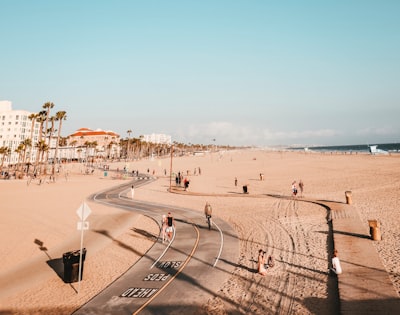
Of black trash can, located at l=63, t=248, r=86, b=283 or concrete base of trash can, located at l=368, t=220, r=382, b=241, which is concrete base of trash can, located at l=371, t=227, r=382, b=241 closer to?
concrete base of trash can, located at l=368, t=220, r=382, b=241

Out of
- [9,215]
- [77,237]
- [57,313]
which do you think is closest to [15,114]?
[9,215]

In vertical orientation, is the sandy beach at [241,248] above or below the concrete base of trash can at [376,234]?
below

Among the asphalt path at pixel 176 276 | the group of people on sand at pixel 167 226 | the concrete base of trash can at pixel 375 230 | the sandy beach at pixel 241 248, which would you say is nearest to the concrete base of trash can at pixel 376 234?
the concrete base of trash can at pixel 375 230

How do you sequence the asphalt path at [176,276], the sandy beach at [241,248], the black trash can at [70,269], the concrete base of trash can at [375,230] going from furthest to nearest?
the concrete base of trash can at [375,230]
the black trash can at [70,269]
the sandy beach at [241,248]
the asphalt path at [176,276]

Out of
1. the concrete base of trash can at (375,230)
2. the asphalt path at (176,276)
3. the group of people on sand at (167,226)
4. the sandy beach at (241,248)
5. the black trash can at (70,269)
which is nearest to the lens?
the asphalt path at (176,276)

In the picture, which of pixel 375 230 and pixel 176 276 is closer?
pixel 176 276

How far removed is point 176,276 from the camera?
12.4m

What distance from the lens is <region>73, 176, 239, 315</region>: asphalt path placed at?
32.8 feet

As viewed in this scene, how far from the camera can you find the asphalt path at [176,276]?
394 inches

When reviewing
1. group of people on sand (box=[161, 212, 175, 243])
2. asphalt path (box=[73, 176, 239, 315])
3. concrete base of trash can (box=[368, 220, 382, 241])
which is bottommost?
asphalt path (box=[73, 176, 239, 315])

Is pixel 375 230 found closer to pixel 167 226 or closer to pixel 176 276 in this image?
pixel 176 276

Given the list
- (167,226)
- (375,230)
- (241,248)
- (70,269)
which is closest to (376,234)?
(375,230)

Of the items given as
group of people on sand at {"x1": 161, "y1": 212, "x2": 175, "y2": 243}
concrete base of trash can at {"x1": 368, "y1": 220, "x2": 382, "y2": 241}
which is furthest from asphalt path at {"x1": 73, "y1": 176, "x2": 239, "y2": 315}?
concrete base of trash can at {"x1": 368, "y1": 220, "x2": 382, "y2": 241}

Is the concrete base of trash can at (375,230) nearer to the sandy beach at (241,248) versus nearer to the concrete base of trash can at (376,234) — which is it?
the concrete base of trash can at (376,234)
